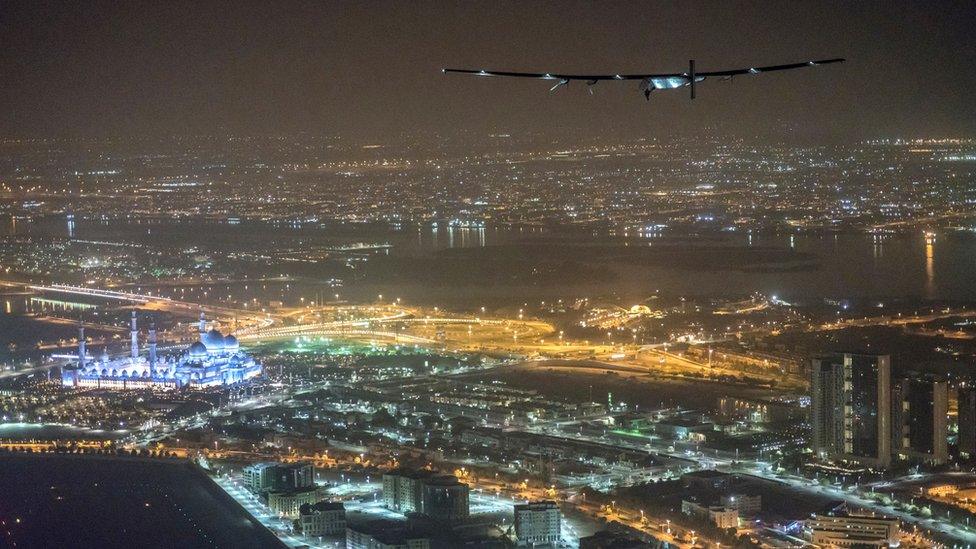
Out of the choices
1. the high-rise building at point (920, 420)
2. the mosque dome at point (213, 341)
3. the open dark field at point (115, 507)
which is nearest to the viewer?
the open dark field at point (115, 507)

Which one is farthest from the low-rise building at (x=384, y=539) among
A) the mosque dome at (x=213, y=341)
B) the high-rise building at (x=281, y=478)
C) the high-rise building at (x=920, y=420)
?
the mosque dome at (x=213, y=341)

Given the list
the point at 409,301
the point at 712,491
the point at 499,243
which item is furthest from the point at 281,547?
the point at 499,243

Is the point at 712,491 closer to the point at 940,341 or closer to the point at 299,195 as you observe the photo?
the point at 940,341

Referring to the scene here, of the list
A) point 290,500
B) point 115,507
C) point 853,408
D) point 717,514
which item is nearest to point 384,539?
point 290,500

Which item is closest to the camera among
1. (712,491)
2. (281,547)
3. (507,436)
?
(281,547)

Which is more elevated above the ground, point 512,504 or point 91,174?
point 91,174

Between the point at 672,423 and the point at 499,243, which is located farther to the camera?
the point at 499,243

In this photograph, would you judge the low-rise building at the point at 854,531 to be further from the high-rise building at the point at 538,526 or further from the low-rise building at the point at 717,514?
the high-rise building at the point at 538,526
